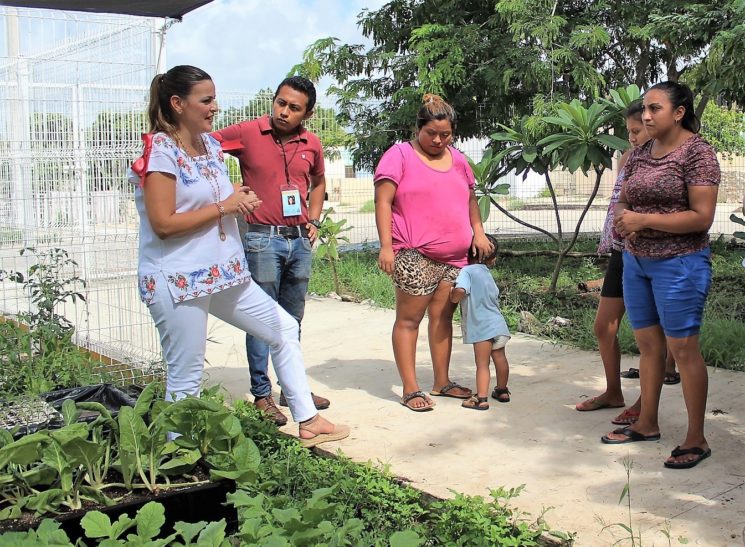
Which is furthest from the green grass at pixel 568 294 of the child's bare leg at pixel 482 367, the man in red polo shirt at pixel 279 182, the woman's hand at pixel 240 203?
the woman's hand at pixel 240 203

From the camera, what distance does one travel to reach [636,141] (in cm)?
→ 466

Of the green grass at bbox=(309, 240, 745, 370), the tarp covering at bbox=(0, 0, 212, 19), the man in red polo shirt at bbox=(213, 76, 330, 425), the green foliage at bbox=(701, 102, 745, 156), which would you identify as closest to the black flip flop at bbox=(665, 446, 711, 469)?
the green grass at bbox=(309, 240, 745, 370)

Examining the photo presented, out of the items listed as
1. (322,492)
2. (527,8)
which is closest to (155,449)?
(322,492)

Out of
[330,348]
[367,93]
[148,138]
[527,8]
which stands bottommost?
[330,348]

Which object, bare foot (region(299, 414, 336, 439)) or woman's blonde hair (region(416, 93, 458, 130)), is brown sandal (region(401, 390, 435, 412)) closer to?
bare foot (region(299, 414, 336, 439))

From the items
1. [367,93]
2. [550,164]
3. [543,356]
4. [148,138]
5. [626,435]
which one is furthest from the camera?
[367,93]

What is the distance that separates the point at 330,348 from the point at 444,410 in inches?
79.6

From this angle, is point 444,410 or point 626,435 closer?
point 626,435

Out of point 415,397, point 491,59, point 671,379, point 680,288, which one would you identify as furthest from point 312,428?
point 491,59

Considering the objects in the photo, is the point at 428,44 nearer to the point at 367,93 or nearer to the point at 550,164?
the point at 367,93

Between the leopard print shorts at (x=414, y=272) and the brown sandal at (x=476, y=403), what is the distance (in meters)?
0.68

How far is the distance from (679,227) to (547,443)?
4.24ft

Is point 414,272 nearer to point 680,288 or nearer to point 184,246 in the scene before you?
point 680,288

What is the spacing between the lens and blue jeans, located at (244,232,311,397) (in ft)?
15.3
